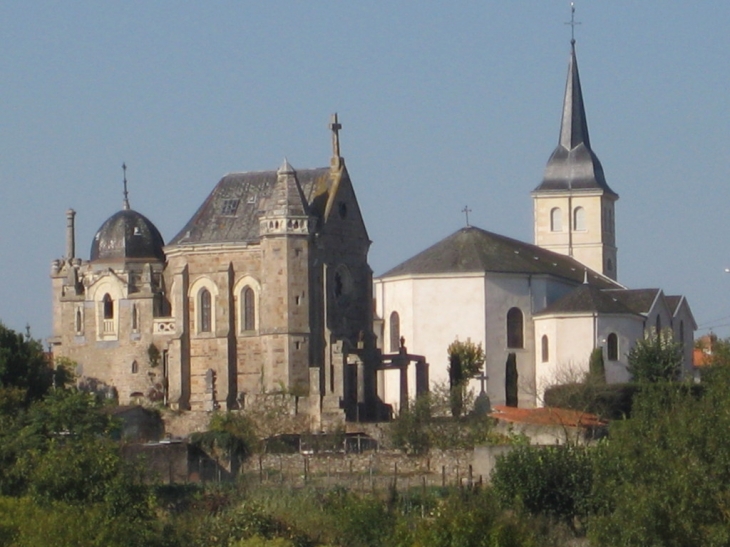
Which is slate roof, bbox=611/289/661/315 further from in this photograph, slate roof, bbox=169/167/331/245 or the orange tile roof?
the orange tile roof

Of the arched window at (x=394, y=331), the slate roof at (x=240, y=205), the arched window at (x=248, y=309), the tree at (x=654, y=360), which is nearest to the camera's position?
the arched window at (x=248, y=309)

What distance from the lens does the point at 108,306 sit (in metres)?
89.8

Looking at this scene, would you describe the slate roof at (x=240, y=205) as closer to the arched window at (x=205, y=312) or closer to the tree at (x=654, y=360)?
the arched window at (x=205, y=312)

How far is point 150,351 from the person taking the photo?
290 ft

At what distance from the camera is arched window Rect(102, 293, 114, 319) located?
3529 inches

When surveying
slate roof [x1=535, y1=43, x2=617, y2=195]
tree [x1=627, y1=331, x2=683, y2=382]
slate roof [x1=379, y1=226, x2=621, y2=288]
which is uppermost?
slate roof [x1=535, y1=43, x2=617, y2=195]

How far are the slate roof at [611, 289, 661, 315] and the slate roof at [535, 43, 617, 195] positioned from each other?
2091cm

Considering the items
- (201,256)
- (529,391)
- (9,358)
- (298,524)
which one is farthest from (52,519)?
(529,391)

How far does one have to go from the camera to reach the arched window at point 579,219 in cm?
12688

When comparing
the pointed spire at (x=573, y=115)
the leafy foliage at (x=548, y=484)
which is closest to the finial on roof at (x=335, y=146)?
the leafy foliage at (x=548, y=484)

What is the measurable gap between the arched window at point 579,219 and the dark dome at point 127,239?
4062cm

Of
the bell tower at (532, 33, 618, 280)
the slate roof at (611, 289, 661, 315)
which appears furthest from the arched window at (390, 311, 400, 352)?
the bell tower at (532, 33, 618, 280)

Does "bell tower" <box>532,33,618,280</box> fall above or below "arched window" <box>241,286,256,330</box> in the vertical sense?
above

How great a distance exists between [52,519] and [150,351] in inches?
1482
